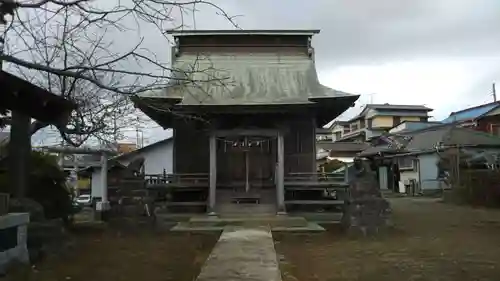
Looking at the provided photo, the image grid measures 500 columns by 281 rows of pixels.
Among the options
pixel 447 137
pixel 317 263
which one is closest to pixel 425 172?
pixel 447 137

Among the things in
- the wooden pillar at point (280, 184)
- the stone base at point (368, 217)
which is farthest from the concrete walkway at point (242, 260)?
the wooden pillar at point (280, 184)

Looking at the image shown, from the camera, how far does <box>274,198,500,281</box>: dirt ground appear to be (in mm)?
8008

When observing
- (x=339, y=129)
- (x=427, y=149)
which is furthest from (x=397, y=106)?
(x=427, y=149)

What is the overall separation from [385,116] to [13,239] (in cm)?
5580

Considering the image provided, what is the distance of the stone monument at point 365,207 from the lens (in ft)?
43.6

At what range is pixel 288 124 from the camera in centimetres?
1767

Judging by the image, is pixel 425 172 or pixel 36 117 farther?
pixel 425 172

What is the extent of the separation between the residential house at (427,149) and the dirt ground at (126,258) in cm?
2505

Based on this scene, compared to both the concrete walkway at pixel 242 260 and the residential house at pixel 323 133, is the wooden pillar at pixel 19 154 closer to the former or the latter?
the concrete walkway at pixel 242 260

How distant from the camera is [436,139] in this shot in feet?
127

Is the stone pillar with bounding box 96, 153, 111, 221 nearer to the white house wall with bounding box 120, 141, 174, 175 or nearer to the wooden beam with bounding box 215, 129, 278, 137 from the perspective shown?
the wooden beam with bounding box 215, 129, 278, 137

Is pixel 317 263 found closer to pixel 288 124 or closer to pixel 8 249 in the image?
pixel 8 249

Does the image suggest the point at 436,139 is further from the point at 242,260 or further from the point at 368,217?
the point at 242,260

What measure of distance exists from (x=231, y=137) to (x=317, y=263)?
8012 millimetres
